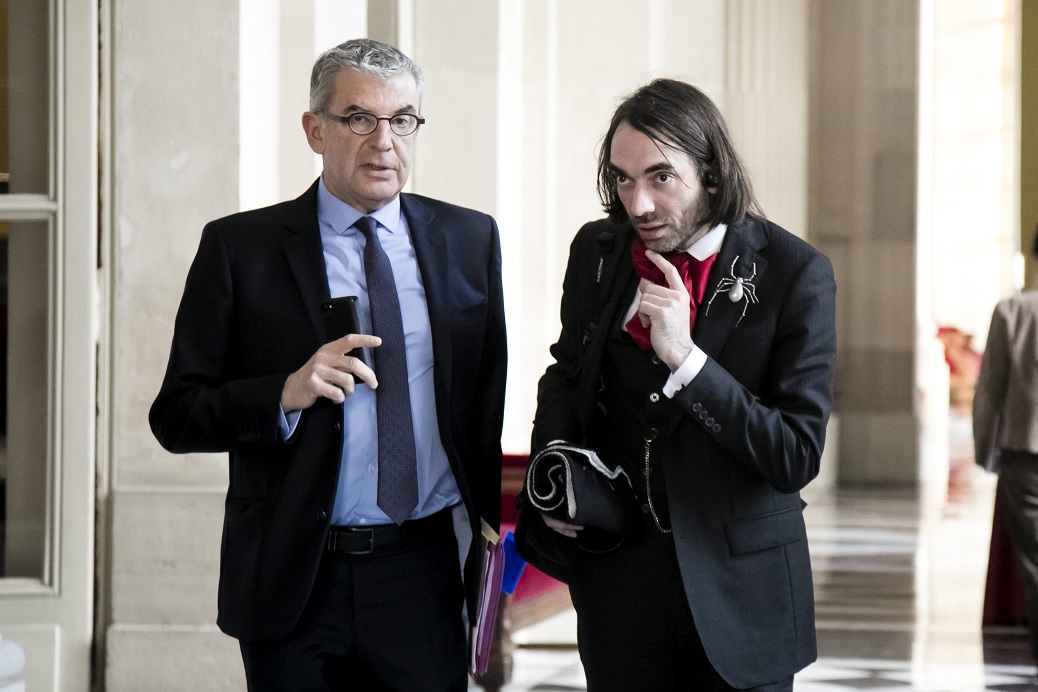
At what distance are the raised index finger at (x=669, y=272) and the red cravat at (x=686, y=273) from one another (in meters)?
0.03

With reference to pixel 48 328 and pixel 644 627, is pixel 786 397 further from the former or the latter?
pixel 48 328

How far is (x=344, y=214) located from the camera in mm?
2854

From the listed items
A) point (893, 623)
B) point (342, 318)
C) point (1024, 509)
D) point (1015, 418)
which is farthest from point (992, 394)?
point (342, 318)

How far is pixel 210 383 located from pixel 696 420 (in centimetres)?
101

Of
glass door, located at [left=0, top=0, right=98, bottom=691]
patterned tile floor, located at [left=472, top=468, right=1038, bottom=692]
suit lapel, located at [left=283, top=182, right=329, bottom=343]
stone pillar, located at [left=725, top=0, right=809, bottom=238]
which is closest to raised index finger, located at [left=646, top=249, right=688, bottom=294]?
suit lapel, located at [left=283, top=182, right=329, bottom=343]

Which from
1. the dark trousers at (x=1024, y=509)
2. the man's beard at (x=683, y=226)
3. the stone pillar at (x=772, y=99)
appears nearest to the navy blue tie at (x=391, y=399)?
the man's beard at (x=683, y=226)

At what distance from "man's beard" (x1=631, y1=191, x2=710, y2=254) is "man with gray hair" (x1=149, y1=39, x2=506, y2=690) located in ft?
1.65

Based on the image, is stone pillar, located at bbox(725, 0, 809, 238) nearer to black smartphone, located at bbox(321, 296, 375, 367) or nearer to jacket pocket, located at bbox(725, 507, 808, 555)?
jacket pocket, located at bbox(725, 507, 808, 555)

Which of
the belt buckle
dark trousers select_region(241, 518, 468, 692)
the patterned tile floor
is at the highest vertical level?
the belt buckle

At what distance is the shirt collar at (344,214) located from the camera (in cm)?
285

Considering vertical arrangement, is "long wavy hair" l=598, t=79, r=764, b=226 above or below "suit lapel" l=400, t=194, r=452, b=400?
above

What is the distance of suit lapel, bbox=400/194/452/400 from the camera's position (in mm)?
2789

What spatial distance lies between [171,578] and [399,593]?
2.44 meters

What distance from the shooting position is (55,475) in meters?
4.81
